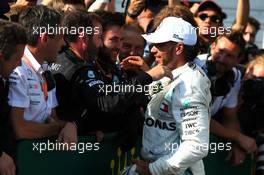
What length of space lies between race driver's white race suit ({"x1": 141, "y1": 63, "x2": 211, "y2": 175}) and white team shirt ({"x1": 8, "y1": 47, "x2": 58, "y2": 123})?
2.16ft

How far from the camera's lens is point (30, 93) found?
14.3ft

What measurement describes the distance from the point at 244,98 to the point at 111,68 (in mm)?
1237

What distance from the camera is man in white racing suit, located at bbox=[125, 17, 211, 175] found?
4379 mm

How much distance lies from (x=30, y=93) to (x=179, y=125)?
0.91m

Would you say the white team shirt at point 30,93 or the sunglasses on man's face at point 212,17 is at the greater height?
the sunglasses on man's face at point 212,17

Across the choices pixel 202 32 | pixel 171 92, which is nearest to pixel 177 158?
pixel 171 92

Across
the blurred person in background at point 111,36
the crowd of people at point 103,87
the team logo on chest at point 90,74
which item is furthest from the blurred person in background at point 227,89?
the team logo on chest at point 90,74

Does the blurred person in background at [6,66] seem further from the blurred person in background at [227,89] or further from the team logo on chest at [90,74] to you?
the blurred person in background at [227,89]

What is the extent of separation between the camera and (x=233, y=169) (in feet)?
19.4

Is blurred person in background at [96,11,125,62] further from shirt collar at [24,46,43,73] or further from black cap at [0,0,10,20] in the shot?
black cap at [0,0,10,20]

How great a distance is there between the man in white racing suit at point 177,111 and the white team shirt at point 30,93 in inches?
25.9

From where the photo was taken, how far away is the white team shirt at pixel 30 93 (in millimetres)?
4230

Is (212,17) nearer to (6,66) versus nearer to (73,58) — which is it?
(73,58)

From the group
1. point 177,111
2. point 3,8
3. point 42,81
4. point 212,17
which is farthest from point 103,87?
point 212,17
